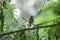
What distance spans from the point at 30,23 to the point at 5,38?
0.13 meters

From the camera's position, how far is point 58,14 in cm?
112

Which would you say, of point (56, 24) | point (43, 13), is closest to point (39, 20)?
point (43, 13)

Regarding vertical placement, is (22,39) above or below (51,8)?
below

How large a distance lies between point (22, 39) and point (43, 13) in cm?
32

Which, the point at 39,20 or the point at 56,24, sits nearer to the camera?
the point at 56,24

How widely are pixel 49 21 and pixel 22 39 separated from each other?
0.15 metres

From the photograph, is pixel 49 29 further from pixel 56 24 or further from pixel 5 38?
pixel 5 38

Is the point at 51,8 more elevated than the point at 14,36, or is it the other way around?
the point at 51,8

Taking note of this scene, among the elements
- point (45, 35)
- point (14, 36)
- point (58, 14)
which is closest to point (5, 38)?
point (14, 36)

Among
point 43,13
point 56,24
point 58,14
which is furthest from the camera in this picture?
A: point 43,13

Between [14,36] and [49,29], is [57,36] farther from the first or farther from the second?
[14,36]

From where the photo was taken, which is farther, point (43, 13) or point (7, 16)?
point (43, 13)

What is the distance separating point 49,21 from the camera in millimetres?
979

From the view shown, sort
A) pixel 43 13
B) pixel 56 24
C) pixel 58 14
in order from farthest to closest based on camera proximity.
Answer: pixel 43 13 < pixel 58 14 < pixel 56 24
